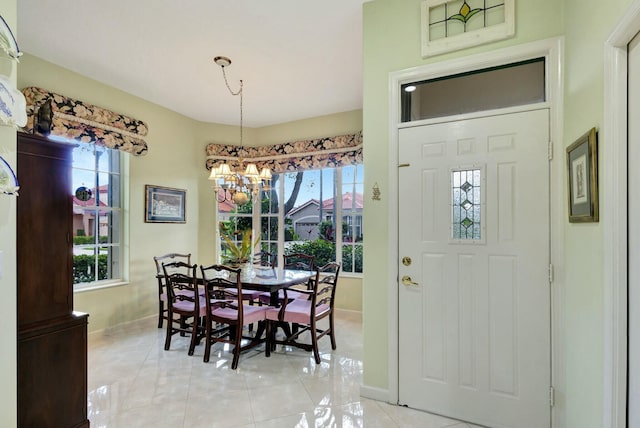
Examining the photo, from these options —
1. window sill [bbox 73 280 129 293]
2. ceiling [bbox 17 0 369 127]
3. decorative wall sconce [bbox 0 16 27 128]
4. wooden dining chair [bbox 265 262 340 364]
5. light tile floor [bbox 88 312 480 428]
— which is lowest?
light tile floor [bbox 88 312 480 428]

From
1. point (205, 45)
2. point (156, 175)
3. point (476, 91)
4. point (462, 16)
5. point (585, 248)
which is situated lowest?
point (585, 248)

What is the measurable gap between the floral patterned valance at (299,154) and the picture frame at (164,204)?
74 cm

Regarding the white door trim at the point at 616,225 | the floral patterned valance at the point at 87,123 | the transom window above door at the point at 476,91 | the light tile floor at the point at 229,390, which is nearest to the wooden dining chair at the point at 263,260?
the light tile floor at the point at 229,390

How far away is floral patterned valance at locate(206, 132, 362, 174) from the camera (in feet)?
16.3

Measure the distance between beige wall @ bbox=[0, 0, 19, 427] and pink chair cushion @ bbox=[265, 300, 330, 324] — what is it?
199 centimetres

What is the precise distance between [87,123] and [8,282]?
283 centimetres

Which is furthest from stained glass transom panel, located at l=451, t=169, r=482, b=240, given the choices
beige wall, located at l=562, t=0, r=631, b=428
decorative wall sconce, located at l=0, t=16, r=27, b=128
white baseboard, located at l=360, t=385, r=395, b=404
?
decorative wall sconce, located at l=0, t=16, r=27, b=128

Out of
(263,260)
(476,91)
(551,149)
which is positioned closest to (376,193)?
(476,91)

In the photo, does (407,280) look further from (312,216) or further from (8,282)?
(312,216)

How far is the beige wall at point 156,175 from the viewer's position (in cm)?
394

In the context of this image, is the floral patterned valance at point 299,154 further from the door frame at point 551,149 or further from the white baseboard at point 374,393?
the white baseboard at point 374,393

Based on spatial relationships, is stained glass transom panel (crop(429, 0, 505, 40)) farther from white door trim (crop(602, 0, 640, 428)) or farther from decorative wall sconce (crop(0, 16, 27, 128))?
decorative wall sconce (crop(0, 16, 27, 128))

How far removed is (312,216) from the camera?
17.9 ft

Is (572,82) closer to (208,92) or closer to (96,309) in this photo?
(208,92)
